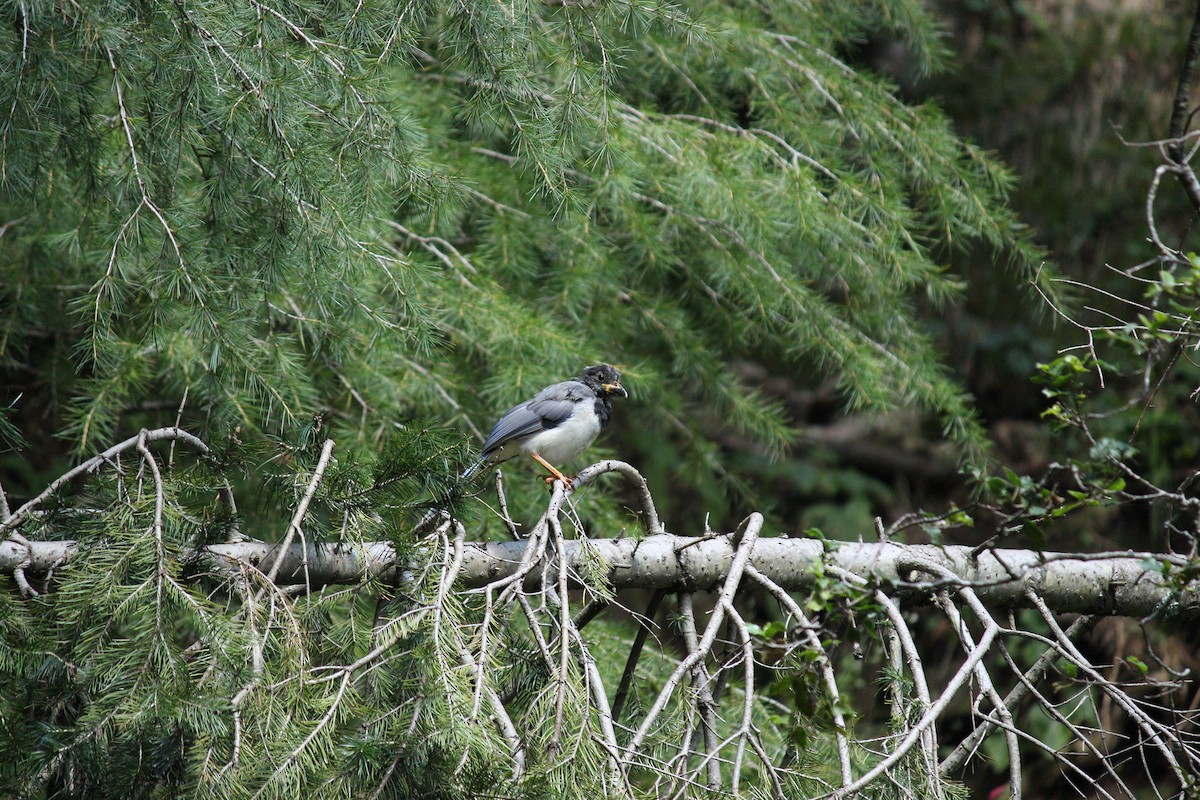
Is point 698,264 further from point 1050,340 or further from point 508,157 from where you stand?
point 1050,340

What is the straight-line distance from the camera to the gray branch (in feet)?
7.12

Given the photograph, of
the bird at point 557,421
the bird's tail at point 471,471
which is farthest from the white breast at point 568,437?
the bird's tail at point 471,471

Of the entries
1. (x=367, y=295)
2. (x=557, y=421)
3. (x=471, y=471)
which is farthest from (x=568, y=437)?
(x=471, y=471)

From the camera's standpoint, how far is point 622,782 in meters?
1.76

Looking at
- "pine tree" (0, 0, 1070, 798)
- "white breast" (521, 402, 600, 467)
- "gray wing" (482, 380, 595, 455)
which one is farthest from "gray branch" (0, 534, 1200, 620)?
"white breast" (521, 402, 600, 467)

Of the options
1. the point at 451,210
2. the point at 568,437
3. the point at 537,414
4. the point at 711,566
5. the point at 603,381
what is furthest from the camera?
the point at 603,381

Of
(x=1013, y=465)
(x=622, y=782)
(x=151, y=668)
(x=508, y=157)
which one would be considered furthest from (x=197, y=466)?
(x=1013, y=465)

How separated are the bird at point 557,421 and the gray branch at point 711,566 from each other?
886 millimetres

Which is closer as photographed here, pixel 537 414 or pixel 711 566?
pixel 711 566

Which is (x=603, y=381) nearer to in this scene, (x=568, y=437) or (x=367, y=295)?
(x=568, y=437)

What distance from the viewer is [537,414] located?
3475 millimetres

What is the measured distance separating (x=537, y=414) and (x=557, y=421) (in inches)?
4.4

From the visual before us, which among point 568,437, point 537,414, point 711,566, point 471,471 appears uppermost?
point 471,471

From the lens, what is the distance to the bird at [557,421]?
3410 millimetres
